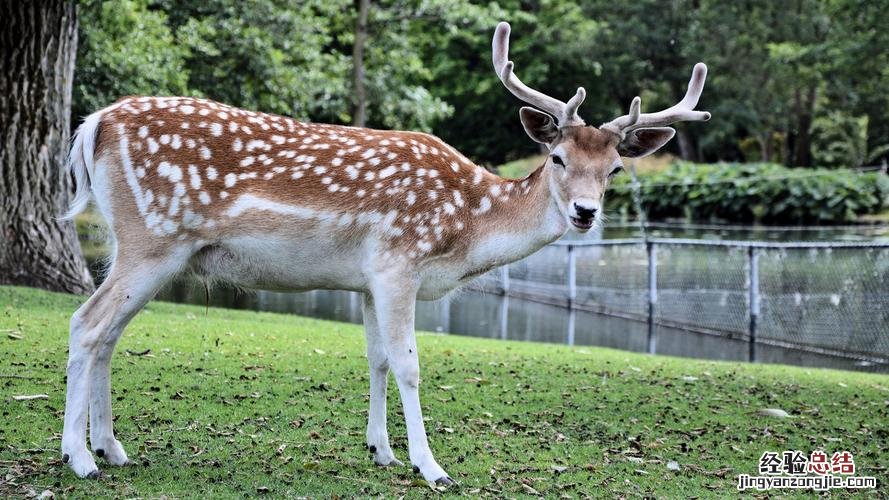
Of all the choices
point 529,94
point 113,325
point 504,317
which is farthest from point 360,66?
point 113,325

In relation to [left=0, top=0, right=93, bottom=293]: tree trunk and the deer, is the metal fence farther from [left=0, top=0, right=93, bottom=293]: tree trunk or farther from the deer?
[left=0, top=0, right=93, bottom=293]: tree trunk

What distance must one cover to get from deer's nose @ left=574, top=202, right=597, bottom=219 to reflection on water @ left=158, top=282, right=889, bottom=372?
6382 millimetres

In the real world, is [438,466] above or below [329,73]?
below

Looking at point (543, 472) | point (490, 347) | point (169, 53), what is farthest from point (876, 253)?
point (169, 53)

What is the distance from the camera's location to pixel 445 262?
5.64 meters

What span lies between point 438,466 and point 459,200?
1468 millimetres

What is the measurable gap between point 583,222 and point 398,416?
6.99 feet

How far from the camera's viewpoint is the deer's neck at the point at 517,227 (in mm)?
5711

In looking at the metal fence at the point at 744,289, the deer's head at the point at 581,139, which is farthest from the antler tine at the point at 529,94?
the metal fence at the point at 744,289

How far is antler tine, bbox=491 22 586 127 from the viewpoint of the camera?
5594 millimetres

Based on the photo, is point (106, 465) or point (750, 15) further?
point (750, 15)

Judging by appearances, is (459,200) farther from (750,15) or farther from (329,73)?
(750,15)

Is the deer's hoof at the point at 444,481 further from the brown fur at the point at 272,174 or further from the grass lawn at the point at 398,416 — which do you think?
the brown fur at the point at 272,174

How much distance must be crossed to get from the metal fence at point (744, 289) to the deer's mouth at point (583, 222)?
6.92 m
